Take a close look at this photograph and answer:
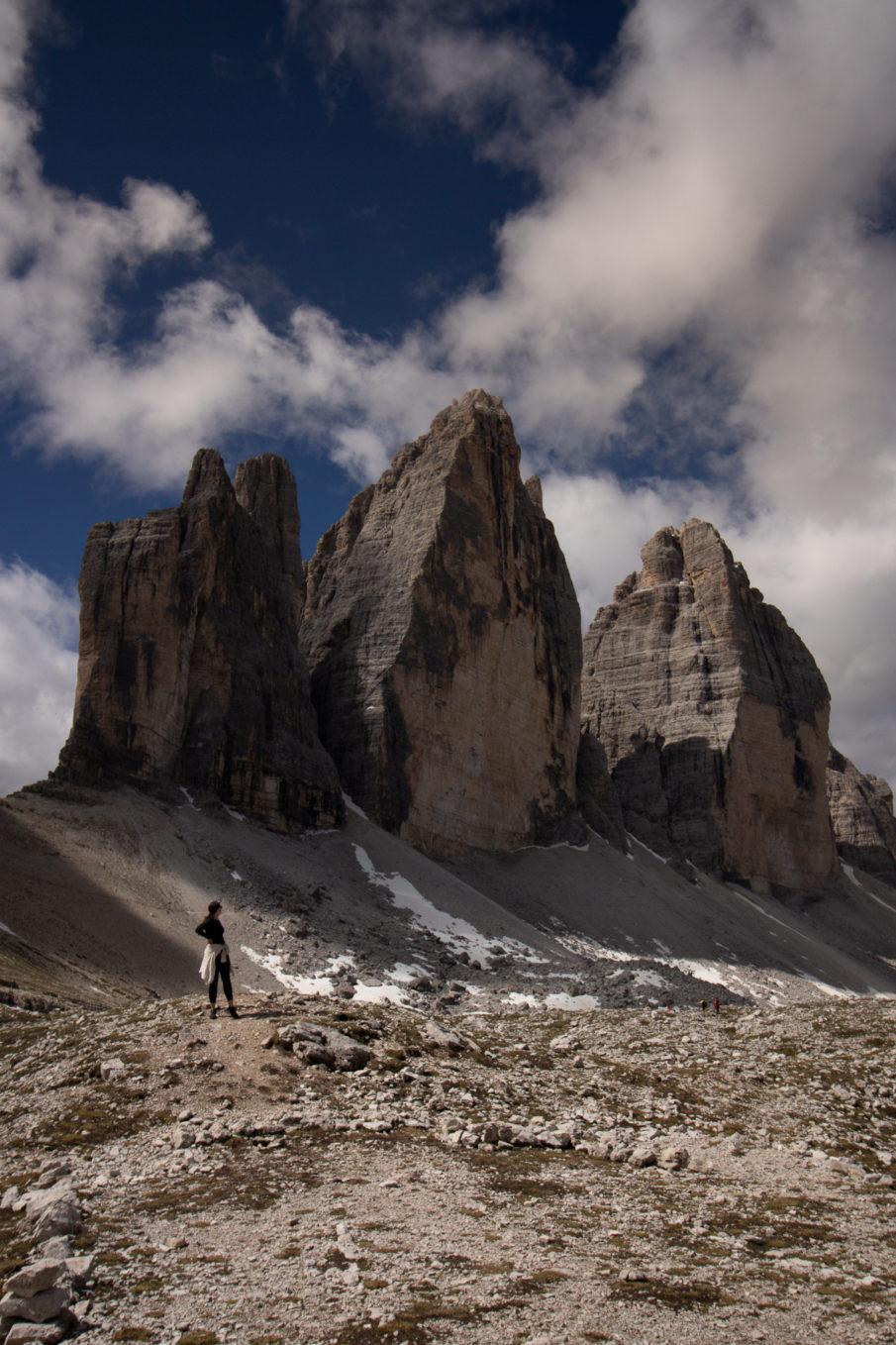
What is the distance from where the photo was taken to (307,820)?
184 feet

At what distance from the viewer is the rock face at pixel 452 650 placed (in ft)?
215

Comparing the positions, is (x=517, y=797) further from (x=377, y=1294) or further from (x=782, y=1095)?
(x=377, y=1294)

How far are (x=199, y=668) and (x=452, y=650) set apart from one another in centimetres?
2147

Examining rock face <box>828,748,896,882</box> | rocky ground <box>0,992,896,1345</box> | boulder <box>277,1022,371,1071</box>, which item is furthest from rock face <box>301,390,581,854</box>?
rock face <box>828,748,896,882</box>

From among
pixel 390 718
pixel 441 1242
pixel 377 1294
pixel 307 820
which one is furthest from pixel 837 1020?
pixel 390 718

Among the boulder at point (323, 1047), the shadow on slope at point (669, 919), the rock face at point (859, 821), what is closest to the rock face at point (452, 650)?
the shadow on slope at point (669, 919)

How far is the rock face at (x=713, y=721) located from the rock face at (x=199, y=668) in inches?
1654

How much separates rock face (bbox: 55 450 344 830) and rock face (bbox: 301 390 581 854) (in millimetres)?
6016

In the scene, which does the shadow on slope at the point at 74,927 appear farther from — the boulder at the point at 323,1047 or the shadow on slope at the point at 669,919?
the shadow on slope at the point at 669,919

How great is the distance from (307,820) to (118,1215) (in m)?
48.9

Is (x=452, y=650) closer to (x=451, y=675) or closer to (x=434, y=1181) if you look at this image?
(x=451, y=675)

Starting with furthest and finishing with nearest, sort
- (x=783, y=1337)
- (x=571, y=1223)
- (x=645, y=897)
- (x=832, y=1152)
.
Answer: (x=645, y=897)
(x=832, y=1152)
(x=571, y=1223)
(x=783, y=1337)

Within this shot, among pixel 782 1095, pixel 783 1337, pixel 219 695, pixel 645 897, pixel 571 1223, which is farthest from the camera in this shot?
pixel 645 897

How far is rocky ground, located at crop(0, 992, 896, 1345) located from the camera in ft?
20.7
